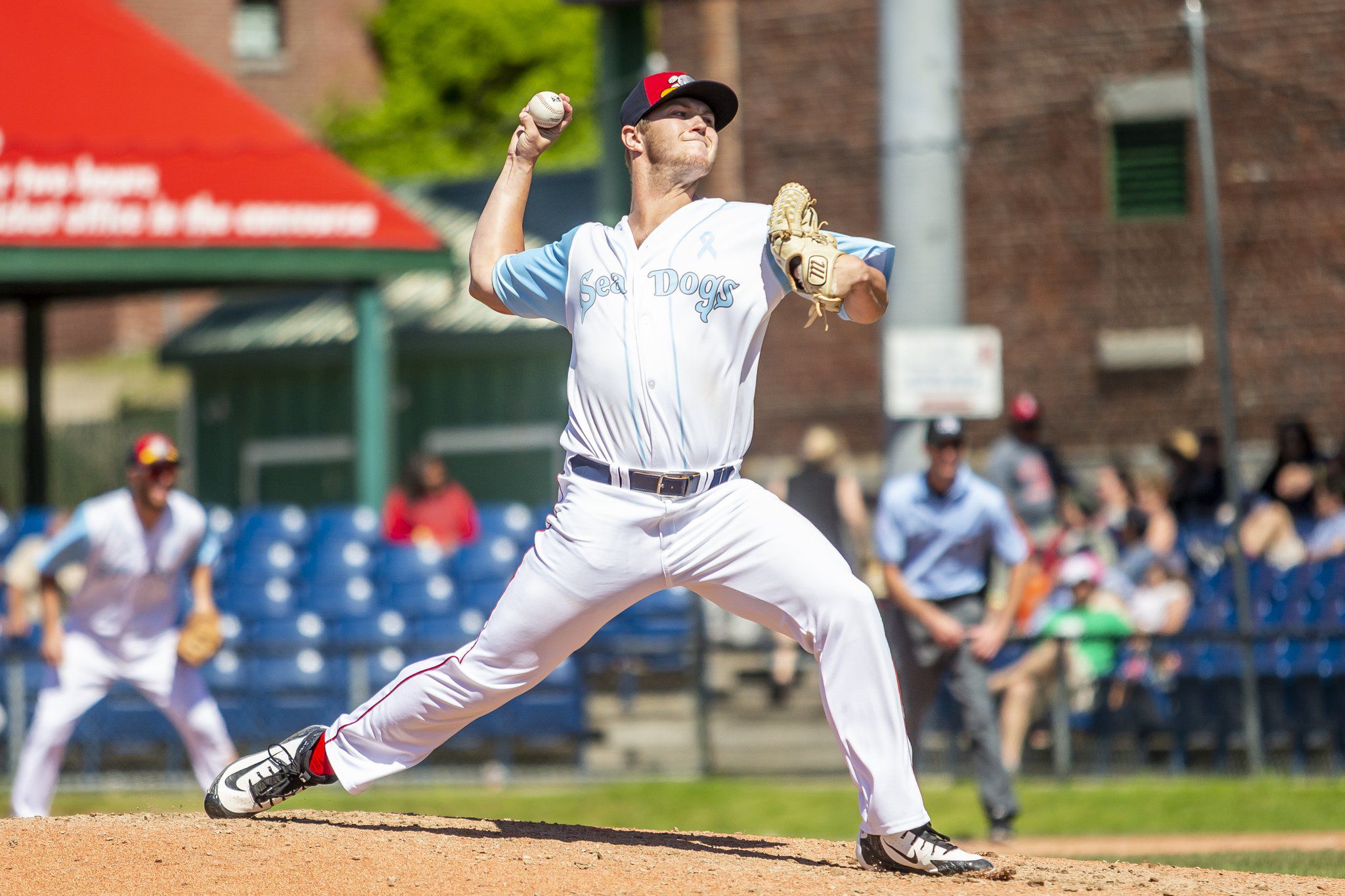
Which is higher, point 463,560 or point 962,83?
point 962,83

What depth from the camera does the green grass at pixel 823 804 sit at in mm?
9992

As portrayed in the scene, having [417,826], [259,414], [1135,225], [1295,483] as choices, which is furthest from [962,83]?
[417,826]

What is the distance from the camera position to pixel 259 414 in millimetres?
23297

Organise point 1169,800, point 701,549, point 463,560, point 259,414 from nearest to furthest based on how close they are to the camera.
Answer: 1. point 701,549
2. point 1169,800
3. point 463,560
4. point 259,414

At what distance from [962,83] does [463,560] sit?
7815mm

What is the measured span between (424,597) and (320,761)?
7.08 m

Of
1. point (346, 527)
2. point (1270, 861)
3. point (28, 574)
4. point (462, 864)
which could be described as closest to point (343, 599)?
point (346, 527)

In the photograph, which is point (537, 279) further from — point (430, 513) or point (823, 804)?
point (430, 513)

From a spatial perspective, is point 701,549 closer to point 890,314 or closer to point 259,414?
point 890,314

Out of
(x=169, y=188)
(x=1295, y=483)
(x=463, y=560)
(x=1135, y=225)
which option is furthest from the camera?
(x=1135, y=225)

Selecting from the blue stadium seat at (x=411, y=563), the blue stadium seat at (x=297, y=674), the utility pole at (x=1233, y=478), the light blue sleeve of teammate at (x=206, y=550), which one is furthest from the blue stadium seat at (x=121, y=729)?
the utility pole at (x=1233, y=478)

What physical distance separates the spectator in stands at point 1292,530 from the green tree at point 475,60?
3045 cm

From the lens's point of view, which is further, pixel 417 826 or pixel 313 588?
pixel 313 588

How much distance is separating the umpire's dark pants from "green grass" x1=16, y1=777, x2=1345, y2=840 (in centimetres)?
72
